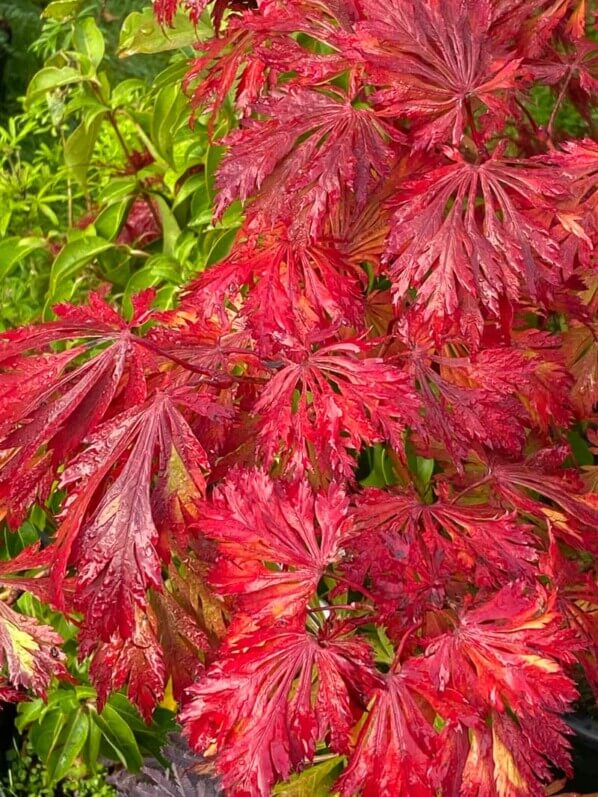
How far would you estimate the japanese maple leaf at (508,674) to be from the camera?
0.62 metres

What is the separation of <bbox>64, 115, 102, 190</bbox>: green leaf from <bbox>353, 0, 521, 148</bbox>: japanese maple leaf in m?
0.73

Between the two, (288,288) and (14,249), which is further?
(14,249)

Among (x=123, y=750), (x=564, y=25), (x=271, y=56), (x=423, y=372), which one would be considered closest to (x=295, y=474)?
(x=423, y=372)

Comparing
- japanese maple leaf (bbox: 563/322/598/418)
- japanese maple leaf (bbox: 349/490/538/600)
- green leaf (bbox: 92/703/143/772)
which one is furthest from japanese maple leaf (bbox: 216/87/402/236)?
green leaf (bbox: 92/703/143/772)

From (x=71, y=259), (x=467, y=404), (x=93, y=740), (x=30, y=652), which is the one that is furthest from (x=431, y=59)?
(x=93, y=740)

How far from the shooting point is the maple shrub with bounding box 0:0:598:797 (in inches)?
24.7

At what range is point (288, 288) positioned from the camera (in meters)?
0.76

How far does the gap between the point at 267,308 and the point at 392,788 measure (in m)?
0.36

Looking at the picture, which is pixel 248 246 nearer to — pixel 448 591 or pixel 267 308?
pixel 267 308

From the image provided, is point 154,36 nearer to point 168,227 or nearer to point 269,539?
point 168,227

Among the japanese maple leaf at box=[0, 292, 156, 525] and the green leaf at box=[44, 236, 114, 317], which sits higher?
the japanese maple leaf at box=[0, 292, 156, 525]

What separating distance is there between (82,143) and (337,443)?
2.91 ft

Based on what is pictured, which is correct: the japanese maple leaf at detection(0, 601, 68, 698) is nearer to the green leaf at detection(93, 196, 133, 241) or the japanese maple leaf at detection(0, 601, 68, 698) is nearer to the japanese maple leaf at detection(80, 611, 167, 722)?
the japanese maple leaf at detection(80, 611, 167, 722)

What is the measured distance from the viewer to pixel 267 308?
2.44 ft
